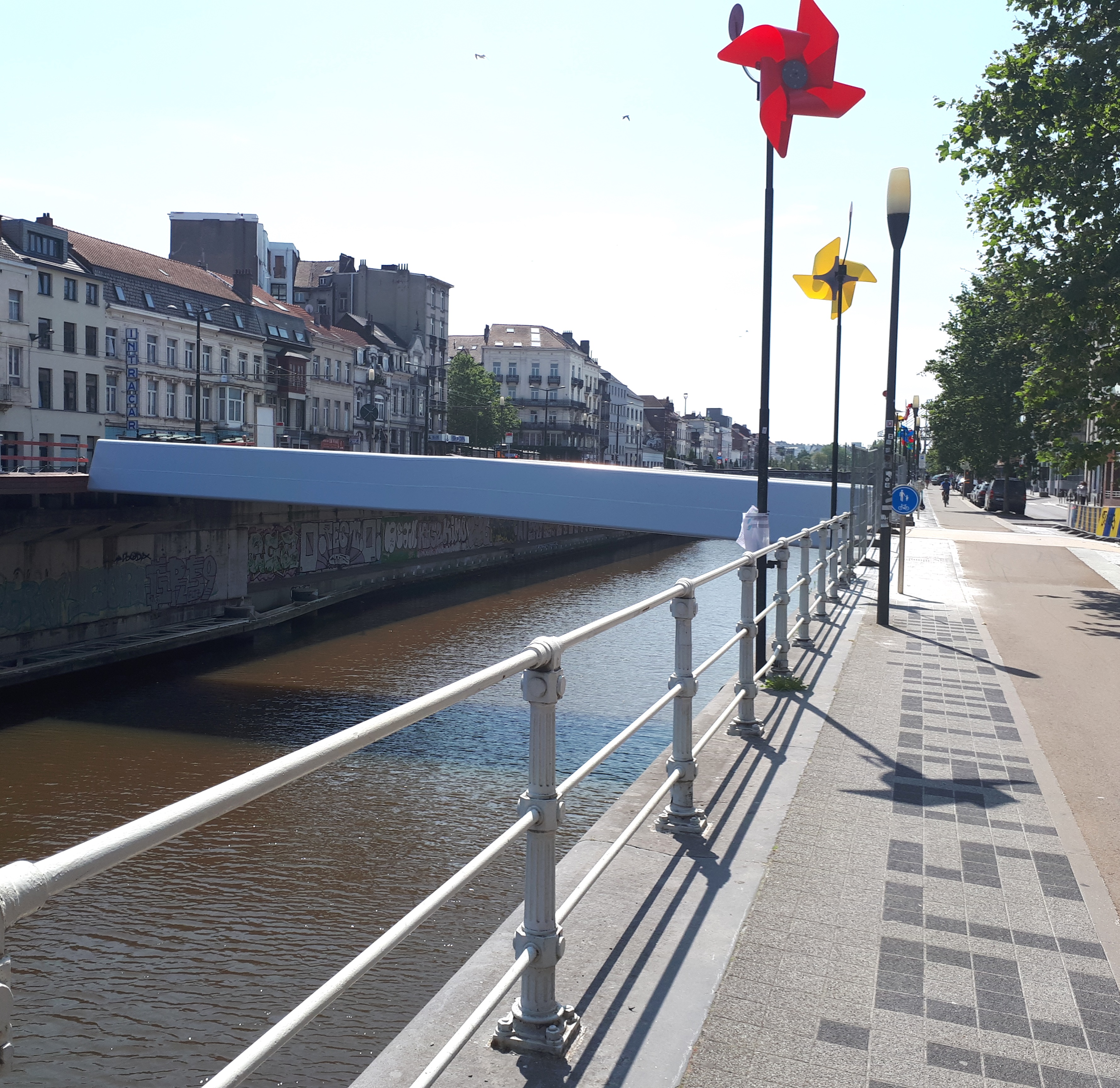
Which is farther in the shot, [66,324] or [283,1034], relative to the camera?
[66,324]

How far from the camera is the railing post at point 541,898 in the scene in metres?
2.94

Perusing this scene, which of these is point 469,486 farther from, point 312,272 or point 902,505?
point 312,272

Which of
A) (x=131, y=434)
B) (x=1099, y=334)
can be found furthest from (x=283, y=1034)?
(x=131, y=434)

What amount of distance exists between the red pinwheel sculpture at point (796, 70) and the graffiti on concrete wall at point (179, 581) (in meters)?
24.5

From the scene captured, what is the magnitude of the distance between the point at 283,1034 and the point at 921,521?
148 ft

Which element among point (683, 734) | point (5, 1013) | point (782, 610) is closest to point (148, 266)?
point (782, 610)

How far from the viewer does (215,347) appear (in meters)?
55.5

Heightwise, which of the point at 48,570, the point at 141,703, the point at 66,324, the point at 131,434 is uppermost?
the point at 66,324

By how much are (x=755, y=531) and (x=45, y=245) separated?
4281 centimetres

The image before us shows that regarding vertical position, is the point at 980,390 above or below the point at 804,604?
above

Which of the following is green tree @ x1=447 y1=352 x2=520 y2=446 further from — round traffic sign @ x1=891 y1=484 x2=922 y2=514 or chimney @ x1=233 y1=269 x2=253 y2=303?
round traffic sign @ x1=891 y1=484 x2=922 y2=514

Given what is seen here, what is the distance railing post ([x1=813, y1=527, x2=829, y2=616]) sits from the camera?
13391 millimetres

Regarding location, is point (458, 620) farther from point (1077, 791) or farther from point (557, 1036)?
point (557, 1036)

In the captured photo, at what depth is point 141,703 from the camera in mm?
22438
